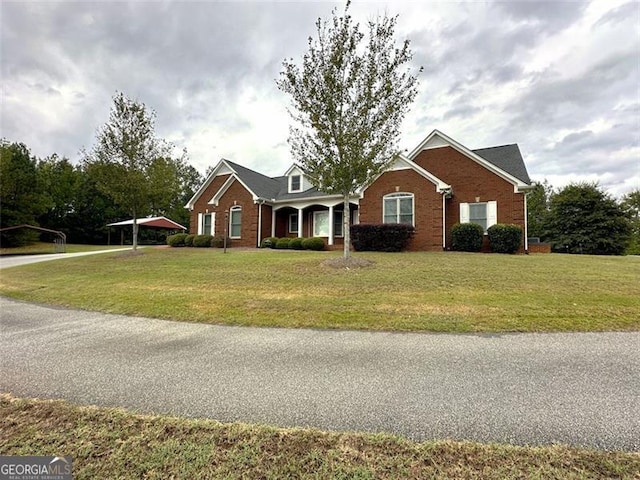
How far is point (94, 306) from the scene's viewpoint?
7.27 metres

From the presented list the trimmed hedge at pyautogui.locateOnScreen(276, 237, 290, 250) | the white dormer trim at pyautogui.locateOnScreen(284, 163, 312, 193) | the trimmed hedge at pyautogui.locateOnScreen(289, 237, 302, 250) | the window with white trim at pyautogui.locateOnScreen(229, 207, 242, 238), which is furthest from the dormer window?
the trimmed hedge at pyautogui.locateOnScreen(289, 237, 302, 250)

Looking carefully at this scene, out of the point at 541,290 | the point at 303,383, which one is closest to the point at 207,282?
the point at 303,383

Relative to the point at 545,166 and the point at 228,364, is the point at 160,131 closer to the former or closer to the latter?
the point at 228,364

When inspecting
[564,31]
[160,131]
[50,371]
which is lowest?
[50,371]

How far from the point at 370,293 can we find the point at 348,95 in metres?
7.22

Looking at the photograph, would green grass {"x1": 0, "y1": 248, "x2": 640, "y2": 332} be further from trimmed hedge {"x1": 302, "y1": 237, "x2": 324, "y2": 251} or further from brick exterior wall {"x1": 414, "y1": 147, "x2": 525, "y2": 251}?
trimmed hedge {"x1": 302, "y1": 237, "x2": 324, "y2": 251}

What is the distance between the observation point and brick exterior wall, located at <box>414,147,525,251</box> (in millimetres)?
16766

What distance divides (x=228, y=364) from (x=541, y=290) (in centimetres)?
758

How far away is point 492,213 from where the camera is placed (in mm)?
17109

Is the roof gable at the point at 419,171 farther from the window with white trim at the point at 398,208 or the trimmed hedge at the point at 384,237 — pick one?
the trimmed hedge at the point at 384,237

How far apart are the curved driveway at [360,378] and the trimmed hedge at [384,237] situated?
11.0 metres

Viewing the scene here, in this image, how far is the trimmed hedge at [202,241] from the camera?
21672mm

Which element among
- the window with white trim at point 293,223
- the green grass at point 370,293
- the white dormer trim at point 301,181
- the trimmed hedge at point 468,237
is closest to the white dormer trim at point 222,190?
the white dormer trim at point 301,181

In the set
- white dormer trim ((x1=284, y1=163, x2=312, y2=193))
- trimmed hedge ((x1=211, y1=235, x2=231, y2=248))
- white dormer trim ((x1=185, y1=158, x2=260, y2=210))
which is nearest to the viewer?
trimmed hedge ((x1=211, y1=235, x2=231, y2=248))
